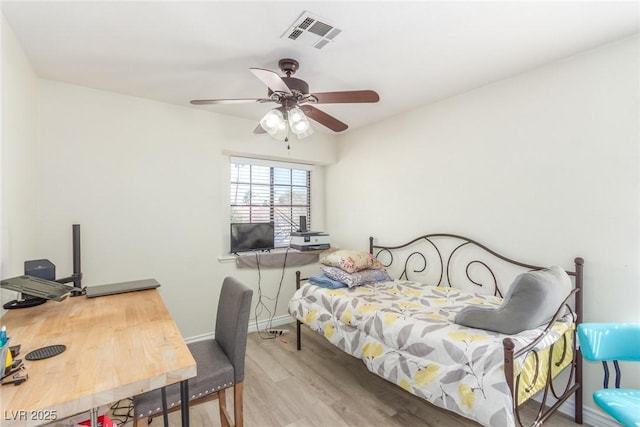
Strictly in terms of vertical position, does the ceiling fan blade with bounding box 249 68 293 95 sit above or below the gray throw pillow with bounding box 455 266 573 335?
above

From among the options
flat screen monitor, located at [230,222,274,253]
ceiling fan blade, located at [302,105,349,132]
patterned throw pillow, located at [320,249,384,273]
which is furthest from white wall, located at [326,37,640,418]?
flat screen monitor, located at [230,222,274,253]

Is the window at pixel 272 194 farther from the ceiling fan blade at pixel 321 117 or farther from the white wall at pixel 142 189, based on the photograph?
the ceiling fan blade at pixel 321 117

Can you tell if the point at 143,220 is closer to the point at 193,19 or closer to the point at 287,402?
the point at 193,19

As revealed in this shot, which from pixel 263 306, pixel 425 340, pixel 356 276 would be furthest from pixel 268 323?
pixel 425 340

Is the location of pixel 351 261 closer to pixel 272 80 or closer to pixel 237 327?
pixel 237 327

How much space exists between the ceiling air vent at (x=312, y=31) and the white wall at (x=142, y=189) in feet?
5.37

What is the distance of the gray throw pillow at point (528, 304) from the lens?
58.1 inches

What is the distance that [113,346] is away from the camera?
1.07m

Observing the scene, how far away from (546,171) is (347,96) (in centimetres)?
152

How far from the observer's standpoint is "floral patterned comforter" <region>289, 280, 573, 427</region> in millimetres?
1414

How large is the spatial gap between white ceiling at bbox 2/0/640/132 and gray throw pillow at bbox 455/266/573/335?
4.65ft

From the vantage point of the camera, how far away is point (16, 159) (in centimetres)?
174

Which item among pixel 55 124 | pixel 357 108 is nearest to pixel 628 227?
pixel 357 108

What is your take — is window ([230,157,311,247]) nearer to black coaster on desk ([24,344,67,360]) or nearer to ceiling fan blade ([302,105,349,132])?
ceiling fan blade ([302,105,349,132])
